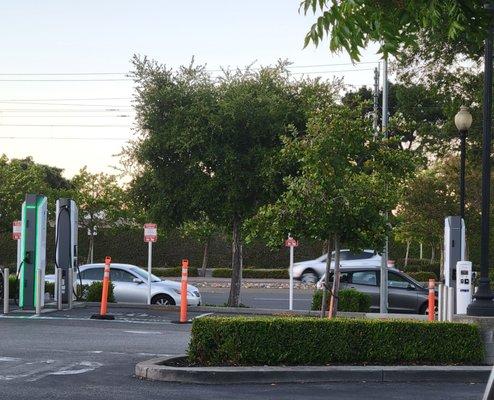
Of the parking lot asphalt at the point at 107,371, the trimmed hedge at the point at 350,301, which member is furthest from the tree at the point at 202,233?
the parking lot asphalt at the point at 107,371

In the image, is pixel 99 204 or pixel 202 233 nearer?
pixel 202 233

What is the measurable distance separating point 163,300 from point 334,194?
10120 mm

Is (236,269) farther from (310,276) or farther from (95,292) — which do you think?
(310,276)

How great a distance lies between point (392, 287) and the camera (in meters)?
26.7

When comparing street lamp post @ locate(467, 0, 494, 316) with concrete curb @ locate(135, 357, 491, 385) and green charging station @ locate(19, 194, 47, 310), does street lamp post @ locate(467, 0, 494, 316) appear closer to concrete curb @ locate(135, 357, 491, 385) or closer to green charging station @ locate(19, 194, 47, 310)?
concrete curb @ locate(135, 357, 491, 385)

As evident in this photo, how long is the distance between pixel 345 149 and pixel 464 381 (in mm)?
6254

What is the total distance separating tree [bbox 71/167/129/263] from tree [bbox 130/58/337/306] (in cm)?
2554

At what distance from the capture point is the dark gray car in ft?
86.2

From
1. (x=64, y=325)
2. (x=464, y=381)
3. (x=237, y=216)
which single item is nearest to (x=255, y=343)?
(x=464, y=381)

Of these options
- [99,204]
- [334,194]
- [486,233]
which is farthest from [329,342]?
[99,204]

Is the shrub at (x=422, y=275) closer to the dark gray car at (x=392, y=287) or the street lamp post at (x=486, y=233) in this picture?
the dark gray car at (x=392, y=287)

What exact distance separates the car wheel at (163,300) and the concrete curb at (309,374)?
45.4 feet

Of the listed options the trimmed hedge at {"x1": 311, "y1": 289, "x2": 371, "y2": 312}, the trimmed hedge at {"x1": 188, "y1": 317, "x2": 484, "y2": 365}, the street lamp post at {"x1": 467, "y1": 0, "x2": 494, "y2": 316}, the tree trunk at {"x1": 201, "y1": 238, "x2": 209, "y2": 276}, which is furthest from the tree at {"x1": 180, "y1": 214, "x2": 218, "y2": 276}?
the trimmed hedge at {"x1": 188, "y1": 317, "x2": 484, "y2": 365}

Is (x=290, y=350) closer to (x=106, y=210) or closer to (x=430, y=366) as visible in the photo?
(x=430, y=366)
